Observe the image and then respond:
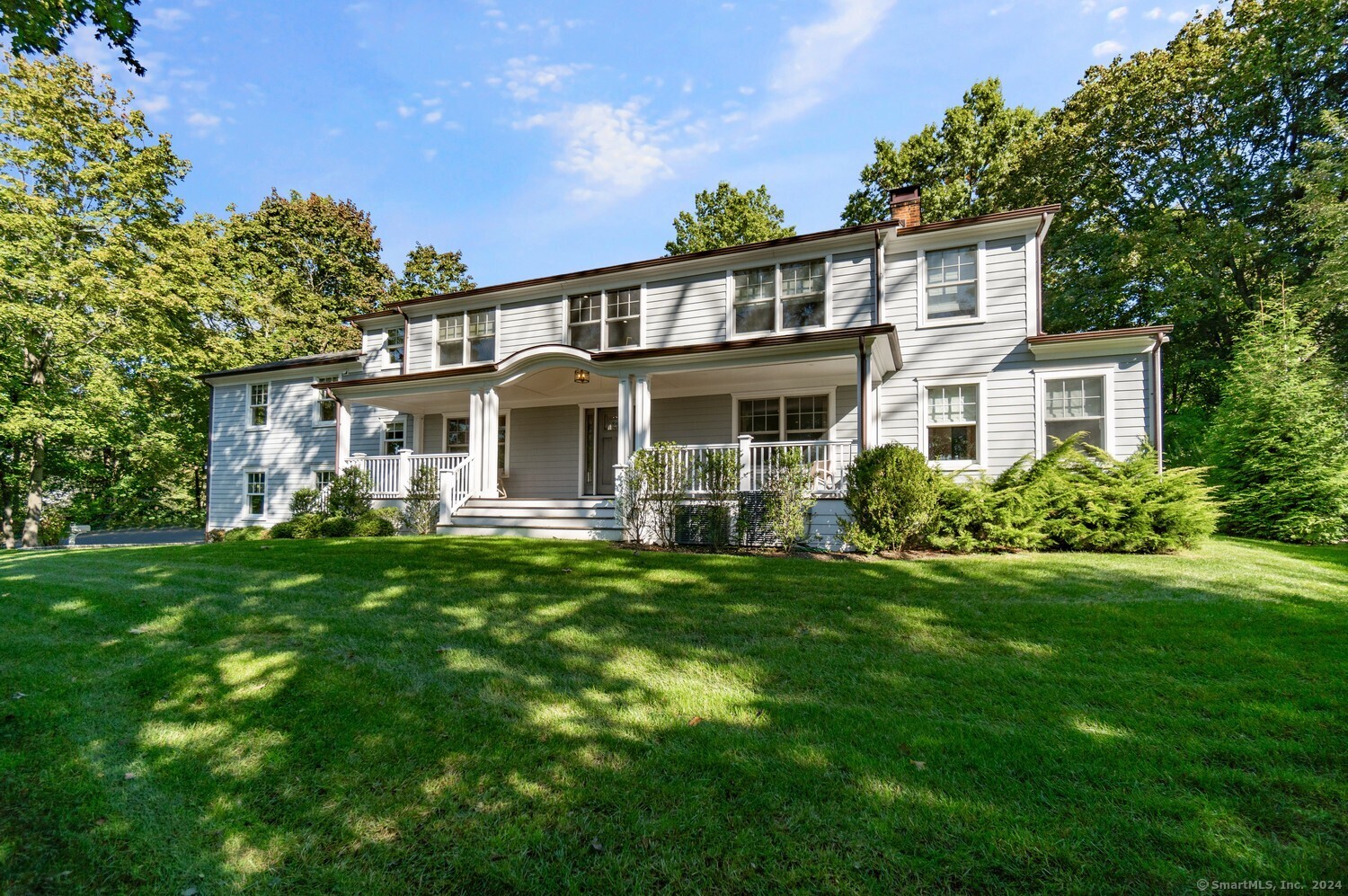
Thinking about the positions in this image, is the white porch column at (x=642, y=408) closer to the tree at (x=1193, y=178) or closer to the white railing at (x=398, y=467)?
the white railing at (x=398, y=467)

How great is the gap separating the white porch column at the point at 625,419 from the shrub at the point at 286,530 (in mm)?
7343

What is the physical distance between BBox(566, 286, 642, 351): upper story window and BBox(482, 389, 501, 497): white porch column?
98.0 inches

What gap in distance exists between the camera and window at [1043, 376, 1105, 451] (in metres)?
10.3

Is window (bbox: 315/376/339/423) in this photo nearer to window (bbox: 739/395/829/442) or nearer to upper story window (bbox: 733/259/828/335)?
window (bbox: 739/395/829/442)

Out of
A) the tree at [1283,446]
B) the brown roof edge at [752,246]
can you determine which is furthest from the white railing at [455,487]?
the tree at [1283,446]

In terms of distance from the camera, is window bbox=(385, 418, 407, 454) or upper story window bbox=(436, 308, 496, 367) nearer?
upper story window bbox=(436, 308, 496, 367)

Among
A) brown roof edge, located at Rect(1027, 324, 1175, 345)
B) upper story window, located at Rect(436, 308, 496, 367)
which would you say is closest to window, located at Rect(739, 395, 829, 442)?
brown roof edge, located at Rect(1027, 324, 1175, 345)

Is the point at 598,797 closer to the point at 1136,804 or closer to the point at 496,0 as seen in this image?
the point at 1136,804

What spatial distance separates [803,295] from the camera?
11.6m

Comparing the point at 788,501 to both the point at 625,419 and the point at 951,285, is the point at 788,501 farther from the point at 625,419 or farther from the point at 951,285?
the point at 951,285

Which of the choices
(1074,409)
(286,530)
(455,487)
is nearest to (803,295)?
(1074,409)

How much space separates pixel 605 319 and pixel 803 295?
4.51 m

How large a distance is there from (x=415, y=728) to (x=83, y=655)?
9.57 feet

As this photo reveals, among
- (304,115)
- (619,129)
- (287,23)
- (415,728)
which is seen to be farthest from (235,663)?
(619,129)
